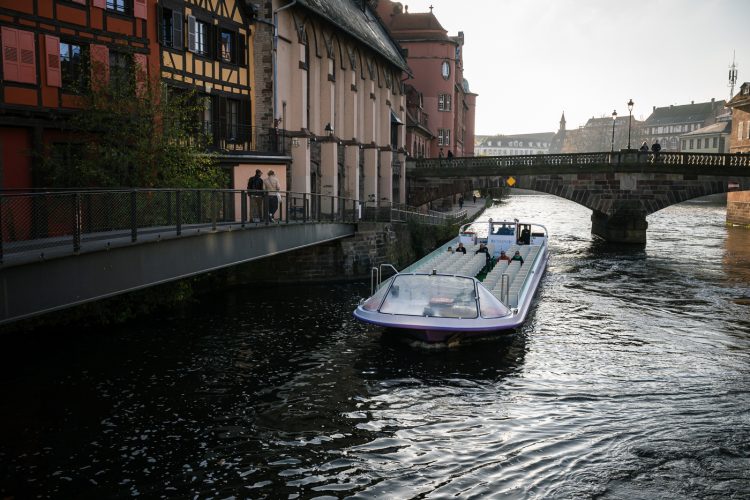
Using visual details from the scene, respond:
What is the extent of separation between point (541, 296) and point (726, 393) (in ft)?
39.1

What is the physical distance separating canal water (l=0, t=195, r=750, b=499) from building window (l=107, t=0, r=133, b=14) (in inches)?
389

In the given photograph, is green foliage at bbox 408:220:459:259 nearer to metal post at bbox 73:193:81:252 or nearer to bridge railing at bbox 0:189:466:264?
bridge railing at bbox 0:189:466:264

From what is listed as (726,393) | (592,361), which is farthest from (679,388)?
(592,361)

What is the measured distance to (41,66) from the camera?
20062mm

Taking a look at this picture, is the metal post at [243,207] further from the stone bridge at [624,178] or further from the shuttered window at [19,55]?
the stone bridge at [624,178]

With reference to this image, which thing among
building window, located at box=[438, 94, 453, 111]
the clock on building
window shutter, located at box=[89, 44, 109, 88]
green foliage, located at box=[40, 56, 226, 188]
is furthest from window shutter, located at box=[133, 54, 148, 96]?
building window, located at box=[438, 94, 453, 111]

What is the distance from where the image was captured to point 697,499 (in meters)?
9.94

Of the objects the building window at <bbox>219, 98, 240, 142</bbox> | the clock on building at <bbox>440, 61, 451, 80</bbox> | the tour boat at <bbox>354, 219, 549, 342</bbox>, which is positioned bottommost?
the tour boat at <bbox>354, 219, 549, 342</bbox>

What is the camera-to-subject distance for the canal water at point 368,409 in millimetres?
10406

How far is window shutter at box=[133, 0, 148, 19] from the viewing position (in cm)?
2289

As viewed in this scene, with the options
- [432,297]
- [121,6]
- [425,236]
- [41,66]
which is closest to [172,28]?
[121,6]

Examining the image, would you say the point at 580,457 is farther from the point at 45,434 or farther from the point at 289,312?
the point at 289,312

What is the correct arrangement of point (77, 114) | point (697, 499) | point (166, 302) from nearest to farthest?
point (697, 499), point (77, 114), point (166, 302)

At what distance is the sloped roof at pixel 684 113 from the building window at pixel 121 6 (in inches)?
6016
